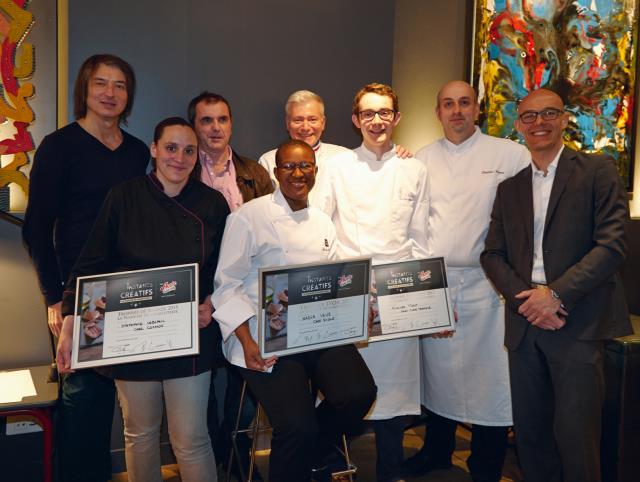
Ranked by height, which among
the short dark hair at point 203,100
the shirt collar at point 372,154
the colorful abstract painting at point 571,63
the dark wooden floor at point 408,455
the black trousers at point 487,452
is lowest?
the dark wooden floor at point 408,455

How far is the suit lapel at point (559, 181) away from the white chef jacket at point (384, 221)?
656 mm

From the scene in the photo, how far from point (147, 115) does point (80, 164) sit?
0.72 meters

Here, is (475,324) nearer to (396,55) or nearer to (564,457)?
(564,457)

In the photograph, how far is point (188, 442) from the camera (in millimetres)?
2355

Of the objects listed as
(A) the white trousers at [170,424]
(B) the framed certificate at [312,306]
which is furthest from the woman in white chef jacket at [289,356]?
(A) the white trousers at [170,424]

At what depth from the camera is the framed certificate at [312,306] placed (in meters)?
2.27

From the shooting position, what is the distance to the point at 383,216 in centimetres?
295

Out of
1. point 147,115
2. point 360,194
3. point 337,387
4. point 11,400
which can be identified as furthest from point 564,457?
point 147,115

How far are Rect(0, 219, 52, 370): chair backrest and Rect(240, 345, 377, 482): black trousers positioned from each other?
4.14ft

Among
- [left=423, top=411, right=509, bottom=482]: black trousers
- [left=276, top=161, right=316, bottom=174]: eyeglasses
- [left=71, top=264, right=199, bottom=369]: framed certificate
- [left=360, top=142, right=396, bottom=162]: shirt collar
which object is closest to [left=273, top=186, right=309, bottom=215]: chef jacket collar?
[left=276, top=161, right=316, bottom=174]: eyeglasses

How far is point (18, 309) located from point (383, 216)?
182cm

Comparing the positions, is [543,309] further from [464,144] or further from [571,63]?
[571,63]

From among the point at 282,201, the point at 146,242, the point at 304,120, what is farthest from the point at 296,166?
the point at 304,120
